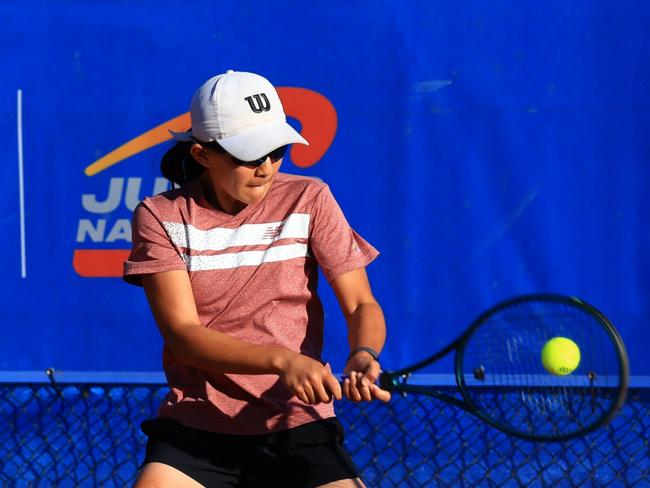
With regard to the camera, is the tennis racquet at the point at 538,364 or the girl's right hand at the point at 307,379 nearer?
the girl's right hand at the point at 307,379

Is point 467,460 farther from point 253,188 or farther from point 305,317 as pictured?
point 253,188

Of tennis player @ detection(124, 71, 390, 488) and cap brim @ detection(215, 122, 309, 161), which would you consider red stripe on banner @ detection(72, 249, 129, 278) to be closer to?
tennis player @ detection(124, 71, 390, 488)

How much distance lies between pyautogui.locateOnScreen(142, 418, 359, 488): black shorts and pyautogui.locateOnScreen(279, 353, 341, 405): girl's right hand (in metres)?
0.19

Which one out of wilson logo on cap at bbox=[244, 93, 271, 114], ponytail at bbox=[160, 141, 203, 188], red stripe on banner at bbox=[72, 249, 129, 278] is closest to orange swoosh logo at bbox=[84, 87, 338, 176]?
red stripe on banner at bbox=[72, 249, 129, 278]

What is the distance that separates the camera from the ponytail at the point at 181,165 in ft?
8.29

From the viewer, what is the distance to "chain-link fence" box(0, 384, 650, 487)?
11.4 feet

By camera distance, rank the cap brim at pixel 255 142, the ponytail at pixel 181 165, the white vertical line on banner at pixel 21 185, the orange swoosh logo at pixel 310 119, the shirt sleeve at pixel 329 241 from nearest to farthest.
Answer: the cap brim at pixel 255 142, the shirt sleeve at pixel 329 241, the ponytail at pixel 181 165, the orange swoosh logo at pixel 310 119, the white vertical line on banner at pixel 21 185

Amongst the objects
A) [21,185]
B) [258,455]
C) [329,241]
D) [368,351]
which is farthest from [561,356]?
[21,185]

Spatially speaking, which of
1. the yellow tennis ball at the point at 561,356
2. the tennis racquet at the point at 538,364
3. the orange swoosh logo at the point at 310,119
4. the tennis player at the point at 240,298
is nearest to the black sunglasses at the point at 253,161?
the tennis player at the point at 240,298

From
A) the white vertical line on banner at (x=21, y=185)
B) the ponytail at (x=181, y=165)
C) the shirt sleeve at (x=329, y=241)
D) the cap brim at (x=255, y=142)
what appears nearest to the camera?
the cap brim at (x=255, y=142)

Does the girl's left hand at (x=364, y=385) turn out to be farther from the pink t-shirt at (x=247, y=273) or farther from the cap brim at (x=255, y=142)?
the cap brim at (x=255, y=142)

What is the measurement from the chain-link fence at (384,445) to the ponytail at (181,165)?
4.01ft

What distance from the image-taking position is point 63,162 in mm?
3551

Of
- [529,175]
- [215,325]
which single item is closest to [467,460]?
[529,175]
